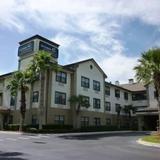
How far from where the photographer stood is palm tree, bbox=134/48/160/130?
26.4m

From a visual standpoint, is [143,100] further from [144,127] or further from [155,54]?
[155,54]

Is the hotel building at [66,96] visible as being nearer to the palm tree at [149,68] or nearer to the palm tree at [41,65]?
the palm tree at [41,65]

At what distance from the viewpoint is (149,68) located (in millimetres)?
27016

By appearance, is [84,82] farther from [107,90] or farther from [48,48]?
[107,90]

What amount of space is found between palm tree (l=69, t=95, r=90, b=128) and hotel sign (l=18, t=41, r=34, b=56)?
1004 cm

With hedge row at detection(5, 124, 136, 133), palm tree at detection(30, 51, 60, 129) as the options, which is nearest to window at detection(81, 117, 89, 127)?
hedge row at detection(5, 124, 136, 133)

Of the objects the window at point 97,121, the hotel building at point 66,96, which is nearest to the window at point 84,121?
the hotel building at point 66,96

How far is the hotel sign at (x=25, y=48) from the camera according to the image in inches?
1655

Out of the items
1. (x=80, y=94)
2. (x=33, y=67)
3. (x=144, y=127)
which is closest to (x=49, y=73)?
(x=33, y=67)

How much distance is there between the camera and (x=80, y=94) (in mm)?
43469

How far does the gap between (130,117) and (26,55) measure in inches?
1049

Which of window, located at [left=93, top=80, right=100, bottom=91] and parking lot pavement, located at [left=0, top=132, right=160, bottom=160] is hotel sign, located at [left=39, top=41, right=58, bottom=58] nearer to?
window, located at [left=93, top=80, right=100, bottom=91]

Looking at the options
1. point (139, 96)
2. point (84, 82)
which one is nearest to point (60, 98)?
point (84, 82)

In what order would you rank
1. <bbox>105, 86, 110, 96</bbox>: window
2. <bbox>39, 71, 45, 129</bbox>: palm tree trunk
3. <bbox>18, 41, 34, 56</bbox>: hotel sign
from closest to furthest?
<bbox>39, 71, 45, 129</bbox>: palm tree trunk
<bbox>18, 41, 34, 56</bbox>: hotel sign
<bbox>105, 86, 110, 96</bbox>: window
